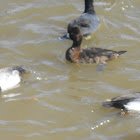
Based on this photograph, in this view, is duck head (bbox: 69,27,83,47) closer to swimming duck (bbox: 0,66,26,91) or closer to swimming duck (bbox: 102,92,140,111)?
swimming duck (bbox: 0,66,26,91)

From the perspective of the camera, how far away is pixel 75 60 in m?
7.05

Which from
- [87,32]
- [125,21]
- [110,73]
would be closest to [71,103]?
[110,73]

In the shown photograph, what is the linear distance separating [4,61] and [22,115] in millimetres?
1963

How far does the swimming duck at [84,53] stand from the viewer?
6.93 metres

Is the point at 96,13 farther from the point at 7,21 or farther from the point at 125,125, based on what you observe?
the point at 125,125

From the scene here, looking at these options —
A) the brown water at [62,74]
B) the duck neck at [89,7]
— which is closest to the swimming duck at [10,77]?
the brown water at [62,74]

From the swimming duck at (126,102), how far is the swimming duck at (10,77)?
5.59 ft

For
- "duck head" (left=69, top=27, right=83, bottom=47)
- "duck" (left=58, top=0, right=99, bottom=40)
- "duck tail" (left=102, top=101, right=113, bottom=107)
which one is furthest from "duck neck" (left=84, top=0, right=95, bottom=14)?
"duck tail" (left=102, top=101, right=113, bottom=107)

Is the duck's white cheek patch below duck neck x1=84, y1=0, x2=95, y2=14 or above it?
below

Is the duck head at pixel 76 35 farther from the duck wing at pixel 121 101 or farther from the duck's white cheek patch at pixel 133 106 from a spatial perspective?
the duck's white cheek patch at pixel 133 106

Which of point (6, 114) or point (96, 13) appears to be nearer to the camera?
point (6, 114)

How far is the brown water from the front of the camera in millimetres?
4906

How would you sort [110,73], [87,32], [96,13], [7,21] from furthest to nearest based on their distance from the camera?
[96,13], [7,21], [87,32], [110,73]

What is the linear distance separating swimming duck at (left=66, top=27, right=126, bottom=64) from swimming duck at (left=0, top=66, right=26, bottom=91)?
124cm
